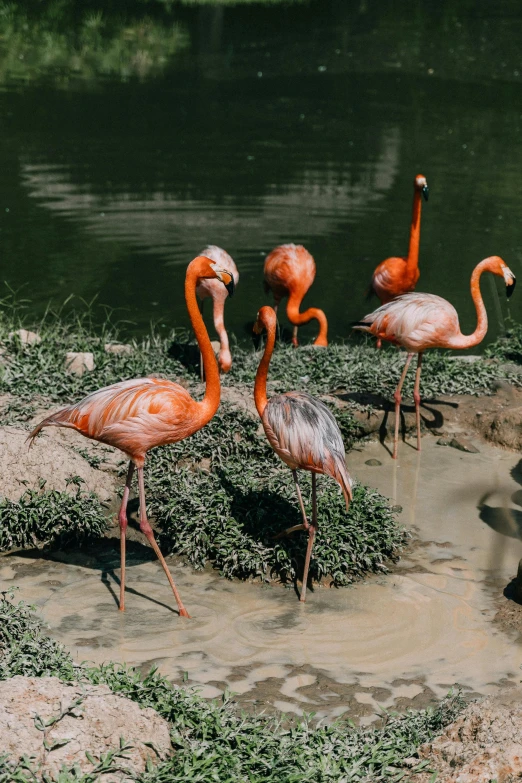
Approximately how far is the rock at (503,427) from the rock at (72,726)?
384 centimetres

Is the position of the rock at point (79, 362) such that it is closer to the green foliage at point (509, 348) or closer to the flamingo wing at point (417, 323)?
the flamingo wing at point (417, 323)

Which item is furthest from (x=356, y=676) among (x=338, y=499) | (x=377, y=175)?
(x=377, y=175)

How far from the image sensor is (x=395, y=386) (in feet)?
23.3

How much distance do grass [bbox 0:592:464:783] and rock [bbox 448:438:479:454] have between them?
9.18 ft

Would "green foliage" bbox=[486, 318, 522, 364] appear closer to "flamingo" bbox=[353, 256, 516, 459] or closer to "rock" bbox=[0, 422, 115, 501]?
"flamingo" bbox=[353, 256, 516, 459]

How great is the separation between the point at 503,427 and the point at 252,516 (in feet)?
7.34

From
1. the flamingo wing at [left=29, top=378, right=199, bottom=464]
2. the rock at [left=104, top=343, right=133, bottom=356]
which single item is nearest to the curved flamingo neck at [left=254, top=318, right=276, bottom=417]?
the flamingo wing at [left=29, top=378, right=199, bottom=464]

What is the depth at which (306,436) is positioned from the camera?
15.6ft

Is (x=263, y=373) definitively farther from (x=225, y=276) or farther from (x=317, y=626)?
(x=317, y=626)

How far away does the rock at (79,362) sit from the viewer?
6998mm

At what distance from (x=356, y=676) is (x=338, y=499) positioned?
1418 mm

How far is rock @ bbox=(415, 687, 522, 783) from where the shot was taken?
3.25m

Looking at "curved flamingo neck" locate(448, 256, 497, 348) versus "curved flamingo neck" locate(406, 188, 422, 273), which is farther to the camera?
"curved flamingo neck" locate(406, 188, 422, 273)

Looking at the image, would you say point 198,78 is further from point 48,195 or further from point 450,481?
point 450,481
